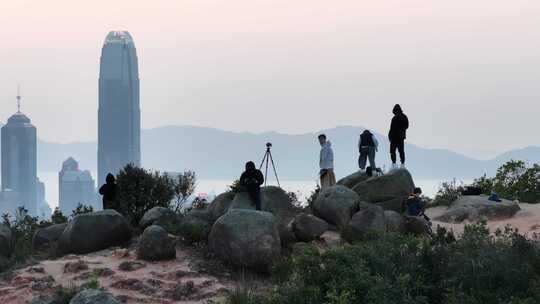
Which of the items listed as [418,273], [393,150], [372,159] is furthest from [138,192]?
[418,273]

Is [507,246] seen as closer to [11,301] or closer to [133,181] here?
[11,301]

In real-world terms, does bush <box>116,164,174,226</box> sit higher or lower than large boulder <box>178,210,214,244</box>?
higher

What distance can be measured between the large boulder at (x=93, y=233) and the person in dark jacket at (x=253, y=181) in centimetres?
376

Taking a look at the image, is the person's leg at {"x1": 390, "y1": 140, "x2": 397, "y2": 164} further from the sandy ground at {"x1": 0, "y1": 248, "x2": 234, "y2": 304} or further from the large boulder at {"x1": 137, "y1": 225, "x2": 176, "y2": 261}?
the large boulder at {"x1": 137, "y1": 225, "x2": 176, "y2": 261}

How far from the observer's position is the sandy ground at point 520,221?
82.6 ft

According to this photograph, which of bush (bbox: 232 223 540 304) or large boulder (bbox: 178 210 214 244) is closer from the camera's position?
bush (bbox: 232 223 540 304)

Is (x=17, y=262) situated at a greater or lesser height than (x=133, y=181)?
lesser

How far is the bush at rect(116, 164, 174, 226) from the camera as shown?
1006 inches

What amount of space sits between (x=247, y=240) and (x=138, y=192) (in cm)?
834

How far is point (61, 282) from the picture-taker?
18406mm

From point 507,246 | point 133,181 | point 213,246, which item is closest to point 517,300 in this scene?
point 507,246

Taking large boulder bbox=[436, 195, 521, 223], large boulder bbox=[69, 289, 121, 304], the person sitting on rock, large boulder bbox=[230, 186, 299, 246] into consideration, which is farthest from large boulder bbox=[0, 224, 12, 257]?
large boulder bbox=[436, 195, 521, 223]

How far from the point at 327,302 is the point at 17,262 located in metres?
12.4

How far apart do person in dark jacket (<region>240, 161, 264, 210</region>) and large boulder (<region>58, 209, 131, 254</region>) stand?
376cm
